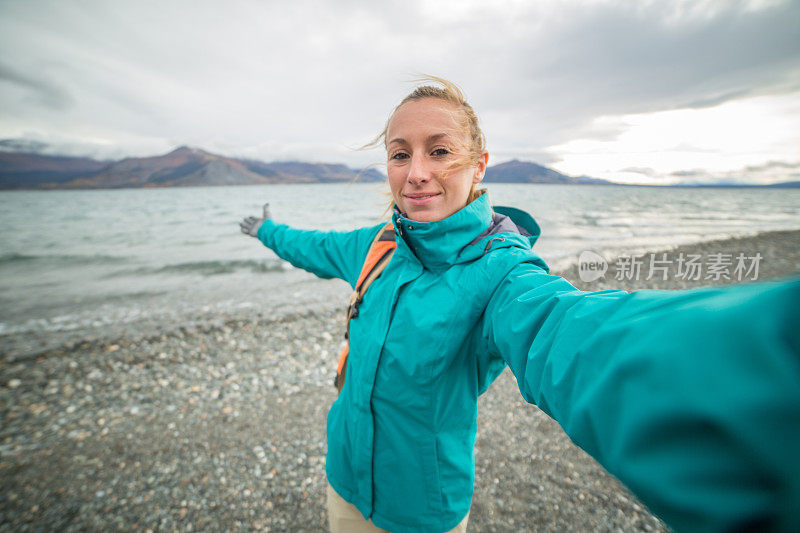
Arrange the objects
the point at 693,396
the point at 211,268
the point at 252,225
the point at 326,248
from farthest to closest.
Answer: the point at 211,268
the point at 252,225
the point at 326,248
the point at 693,396

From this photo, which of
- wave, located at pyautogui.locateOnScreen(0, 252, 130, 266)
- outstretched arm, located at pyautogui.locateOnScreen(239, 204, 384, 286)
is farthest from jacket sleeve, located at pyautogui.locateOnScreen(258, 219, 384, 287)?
wave, located at pyautogui.locateOnScreen(0, 252, 130, 266)

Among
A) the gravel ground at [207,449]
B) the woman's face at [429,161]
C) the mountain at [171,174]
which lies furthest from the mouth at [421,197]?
the mountain at [171,174]

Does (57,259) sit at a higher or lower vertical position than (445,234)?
lower

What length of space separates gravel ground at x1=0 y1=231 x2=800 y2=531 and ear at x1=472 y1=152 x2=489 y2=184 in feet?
13.0

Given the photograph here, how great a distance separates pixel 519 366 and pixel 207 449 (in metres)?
5.24

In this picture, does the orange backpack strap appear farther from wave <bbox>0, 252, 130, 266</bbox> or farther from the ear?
wave <bbox>0, 252, 130, 266</bbox>

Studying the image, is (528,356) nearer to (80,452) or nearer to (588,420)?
(588,420)

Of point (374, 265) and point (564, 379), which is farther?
point (374, 265)

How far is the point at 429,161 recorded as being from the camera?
1956 mm

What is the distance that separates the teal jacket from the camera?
1.81 feet

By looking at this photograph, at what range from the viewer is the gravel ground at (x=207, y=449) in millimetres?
3713

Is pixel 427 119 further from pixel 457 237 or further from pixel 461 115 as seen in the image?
pixel 457 237

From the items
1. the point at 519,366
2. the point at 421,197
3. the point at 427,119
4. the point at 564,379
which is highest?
the point at 427,119

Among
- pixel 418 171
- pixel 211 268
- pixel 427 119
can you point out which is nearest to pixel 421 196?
pixel 418 171
